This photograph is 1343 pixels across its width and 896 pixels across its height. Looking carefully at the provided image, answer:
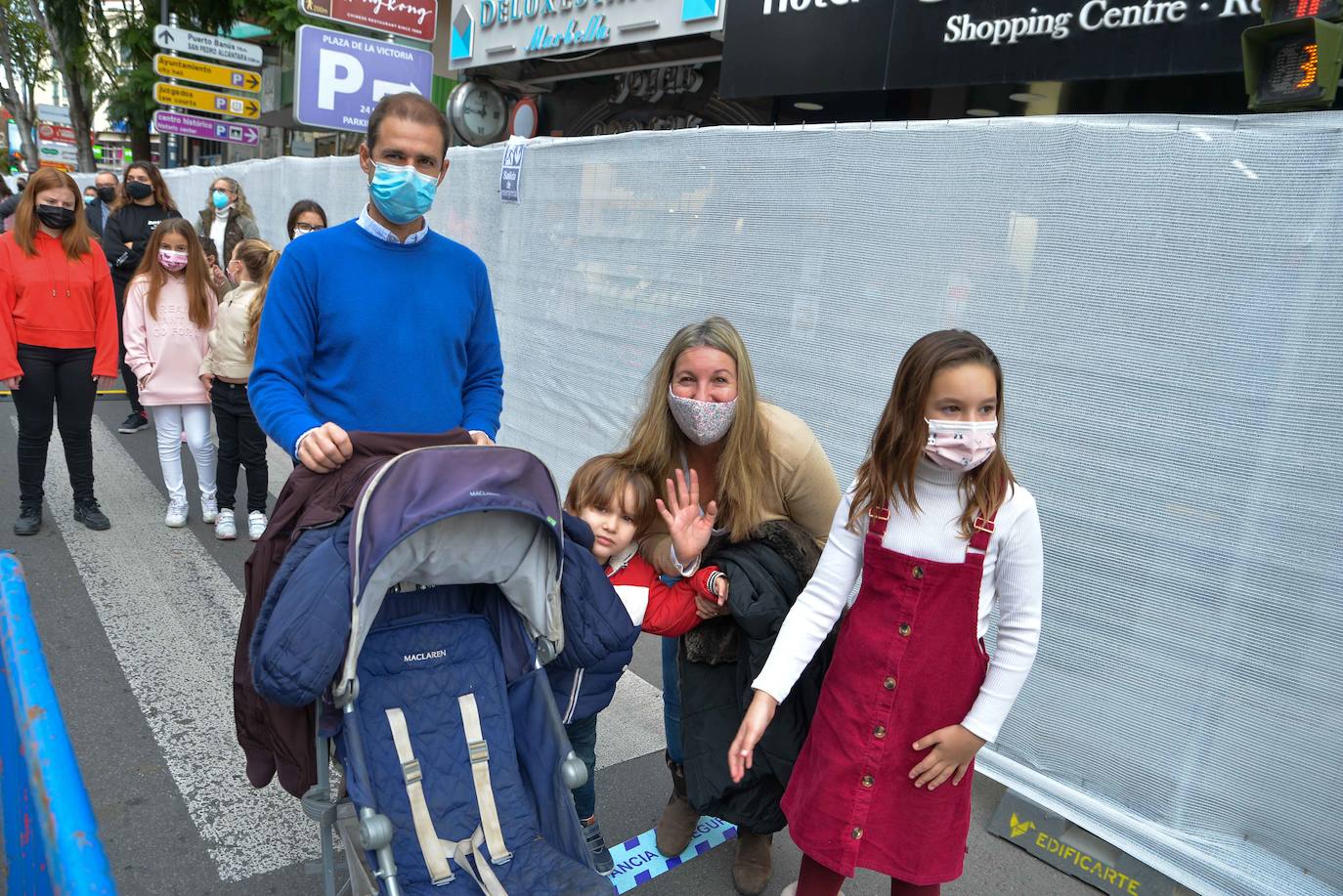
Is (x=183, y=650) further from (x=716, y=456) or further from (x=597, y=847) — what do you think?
(x=716, y=456)

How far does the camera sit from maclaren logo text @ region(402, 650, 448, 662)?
2.25 metres

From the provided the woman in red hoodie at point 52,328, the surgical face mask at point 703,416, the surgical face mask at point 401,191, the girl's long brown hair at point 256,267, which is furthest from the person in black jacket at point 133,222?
the surgical face mask at point 703,416

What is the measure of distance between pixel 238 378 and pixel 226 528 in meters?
0.90

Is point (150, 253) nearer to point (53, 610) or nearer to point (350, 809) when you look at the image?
point (53, 610)

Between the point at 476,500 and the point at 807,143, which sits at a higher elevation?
the point at 807,143

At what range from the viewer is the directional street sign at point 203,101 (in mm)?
14656

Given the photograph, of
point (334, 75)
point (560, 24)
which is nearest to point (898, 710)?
point (334, 75)

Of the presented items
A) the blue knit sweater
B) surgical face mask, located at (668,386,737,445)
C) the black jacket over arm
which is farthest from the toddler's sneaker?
the blue knit sweater

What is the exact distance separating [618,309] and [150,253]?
2.90 m

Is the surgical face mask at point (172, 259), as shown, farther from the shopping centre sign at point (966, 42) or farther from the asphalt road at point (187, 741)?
the shopping centre sign at point (966, 42)

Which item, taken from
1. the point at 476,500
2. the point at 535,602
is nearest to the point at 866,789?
the point at 535,602

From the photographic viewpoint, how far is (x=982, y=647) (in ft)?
7.22

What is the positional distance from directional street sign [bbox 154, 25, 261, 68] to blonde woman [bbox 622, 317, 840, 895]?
1439 cm

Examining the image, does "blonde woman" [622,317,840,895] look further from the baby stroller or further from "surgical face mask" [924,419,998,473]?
"surgical face mask" [924,419,998,473]
